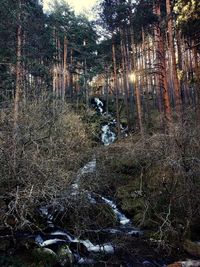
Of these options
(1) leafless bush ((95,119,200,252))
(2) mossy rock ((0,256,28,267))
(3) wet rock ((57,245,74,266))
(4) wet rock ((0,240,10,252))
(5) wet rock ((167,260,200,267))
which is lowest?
(5) wet rock ((167,260,200,267))

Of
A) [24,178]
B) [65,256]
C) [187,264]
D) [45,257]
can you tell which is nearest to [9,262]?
[45,257]

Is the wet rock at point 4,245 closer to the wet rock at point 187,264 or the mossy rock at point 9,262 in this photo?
the mossy rock at point 9,262

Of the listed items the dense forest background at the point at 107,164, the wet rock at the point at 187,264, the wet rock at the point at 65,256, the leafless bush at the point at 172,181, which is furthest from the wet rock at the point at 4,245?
the wet rock at the point at 187,264

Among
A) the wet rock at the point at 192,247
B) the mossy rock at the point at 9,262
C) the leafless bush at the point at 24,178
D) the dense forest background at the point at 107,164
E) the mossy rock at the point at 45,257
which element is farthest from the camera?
the dense forest background at the point at 107,164

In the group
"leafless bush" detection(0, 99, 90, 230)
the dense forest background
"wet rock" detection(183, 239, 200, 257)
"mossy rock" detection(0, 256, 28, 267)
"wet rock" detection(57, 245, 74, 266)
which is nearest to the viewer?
"mossy rock" detection(0, 256, 28, 267)

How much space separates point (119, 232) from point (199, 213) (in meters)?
3.04

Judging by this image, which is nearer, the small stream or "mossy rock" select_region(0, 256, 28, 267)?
"mossy rock" select_region(0, 256, 28, 267)

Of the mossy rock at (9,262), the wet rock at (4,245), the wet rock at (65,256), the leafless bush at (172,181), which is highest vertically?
the leafless bush at (172,181)

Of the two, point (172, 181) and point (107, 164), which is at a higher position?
point (107, 164)

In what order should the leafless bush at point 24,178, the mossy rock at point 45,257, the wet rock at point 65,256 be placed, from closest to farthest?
the mossy rock at point 45,257 < the wet rock at point 65,256 < the leafless bush at point 24,178

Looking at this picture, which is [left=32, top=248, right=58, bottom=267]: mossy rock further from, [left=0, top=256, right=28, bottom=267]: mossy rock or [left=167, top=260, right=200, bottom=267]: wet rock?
[left=167, top=260, right=200, bottom=267]: wet rock

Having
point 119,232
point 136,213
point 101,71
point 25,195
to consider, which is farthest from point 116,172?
point 101,71

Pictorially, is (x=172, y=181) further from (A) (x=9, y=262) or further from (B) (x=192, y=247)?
(A) (x=9, y=262)

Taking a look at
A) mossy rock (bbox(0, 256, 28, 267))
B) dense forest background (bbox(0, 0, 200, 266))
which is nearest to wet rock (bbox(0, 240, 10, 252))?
dense forest background (bbox(0, 0, 200, 266))
